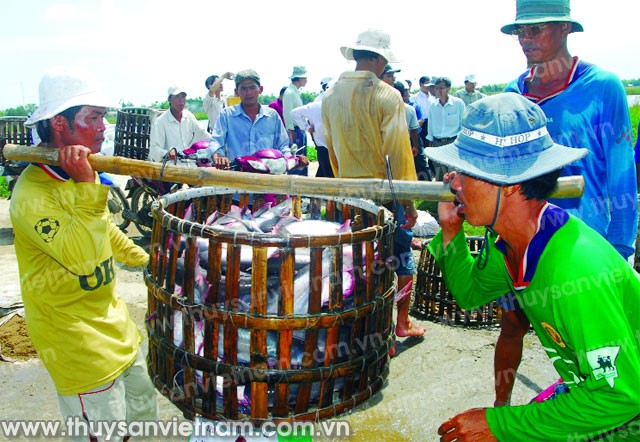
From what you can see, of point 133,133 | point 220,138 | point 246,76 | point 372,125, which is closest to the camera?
point 372,125

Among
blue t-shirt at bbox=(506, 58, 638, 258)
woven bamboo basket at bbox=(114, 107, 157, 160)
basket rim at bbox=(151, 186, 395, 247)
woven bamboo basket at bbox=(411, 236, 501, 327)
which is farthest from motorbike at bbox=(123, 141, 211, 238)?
blue t-shirt at bbox=(506, 58, 638, 258)

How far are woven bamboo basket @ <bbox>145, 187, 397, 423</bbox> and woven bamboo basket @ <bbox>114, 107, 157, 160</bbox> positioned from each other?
5189mm

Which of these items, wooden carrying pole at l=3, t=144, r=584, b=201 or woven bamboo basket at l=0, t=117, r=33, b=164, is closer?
wooden carrying pole at l=3, t=144, r=584, b=201

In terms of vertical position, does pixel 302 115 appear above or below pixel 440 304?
above

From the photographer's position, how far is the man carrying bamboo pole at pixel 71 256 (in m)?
2.33

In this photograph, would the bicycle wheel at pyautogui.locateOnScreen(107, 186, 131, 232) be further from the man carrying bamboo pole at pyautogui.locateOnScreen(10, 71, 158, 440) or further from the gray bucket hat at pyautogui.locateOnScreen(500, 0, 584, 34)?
the gray bucket hat at pyautogui.locateOnScreen(500, 0, 584, 34)

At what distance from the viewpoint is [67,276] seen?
7.92ft

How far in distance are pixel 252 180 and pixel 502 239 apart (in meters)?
1.11

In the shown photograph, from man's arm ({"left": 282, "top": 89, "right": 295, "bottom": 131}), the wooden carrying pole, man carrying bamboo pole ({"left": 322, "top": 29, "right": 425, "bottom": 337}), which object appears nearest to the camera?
the wooden carrying pole

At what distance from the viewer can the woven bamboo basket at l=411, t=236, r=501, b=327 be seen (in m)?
4.73

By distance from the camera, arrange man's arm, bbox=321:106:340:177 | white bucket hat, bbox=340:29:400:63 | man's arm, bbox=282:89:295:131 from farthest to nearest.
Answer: man's arm, bbox=282:89:295:131 < man's arm, bbox=321:106:340:177 < white bucket hat, bbox=340:29:400:63

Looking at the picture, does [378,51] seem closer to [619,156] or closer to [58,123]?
[619,156]

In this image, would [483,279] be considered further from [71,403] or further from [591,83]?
[71,403]

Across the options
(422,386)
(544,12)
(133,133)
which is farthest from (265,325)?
(133,133)
